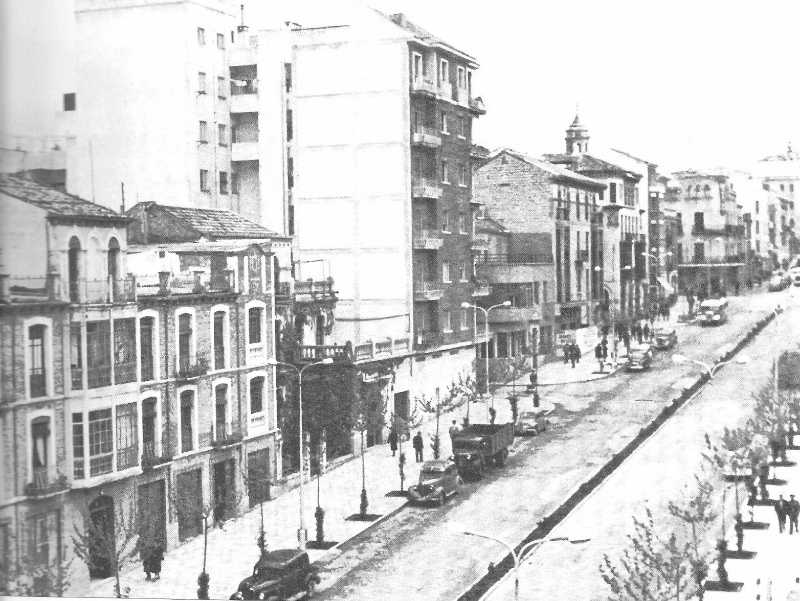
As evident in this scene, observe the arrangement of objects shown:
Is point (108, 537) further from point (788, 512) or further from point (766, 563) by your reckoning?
point (788, 512)

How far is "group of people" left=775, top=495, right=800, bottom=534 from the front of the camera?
20812 mm

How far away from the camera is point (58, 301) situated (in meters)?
18.6

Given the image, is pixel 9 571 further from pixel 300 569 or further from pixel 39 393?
pixel 300 569

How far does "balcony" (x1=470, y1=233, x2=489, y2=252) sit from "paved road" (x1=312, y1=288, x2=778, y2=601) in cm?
288

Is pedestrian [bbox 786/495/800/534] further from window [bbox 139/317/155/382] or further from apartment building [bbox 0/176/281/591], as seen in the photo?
window [bbox 139/317/155/382]

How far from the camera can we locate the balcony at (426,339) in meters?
24.5

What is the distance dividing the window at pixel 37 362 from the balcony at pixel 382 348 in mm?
7115

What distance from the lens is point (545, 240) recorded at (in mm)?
23453

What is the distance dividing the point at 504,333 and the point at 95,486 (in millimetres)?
7236

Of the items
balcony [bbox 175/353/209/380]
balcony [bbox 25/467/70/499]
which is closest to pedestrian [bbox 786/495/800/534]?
balcony [bbox 175/353/209/380]

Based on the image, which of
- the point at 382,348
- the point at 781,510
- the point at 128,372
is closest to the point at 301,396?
the point at 382,348

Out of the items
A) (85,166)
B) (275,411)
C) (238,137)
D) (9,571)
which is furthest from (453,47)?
(9,571)

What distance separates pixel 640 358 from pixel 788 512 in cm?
330

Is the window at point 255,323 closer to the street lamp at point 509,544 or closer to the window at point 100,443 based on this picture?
the street lamp at point 509,544
